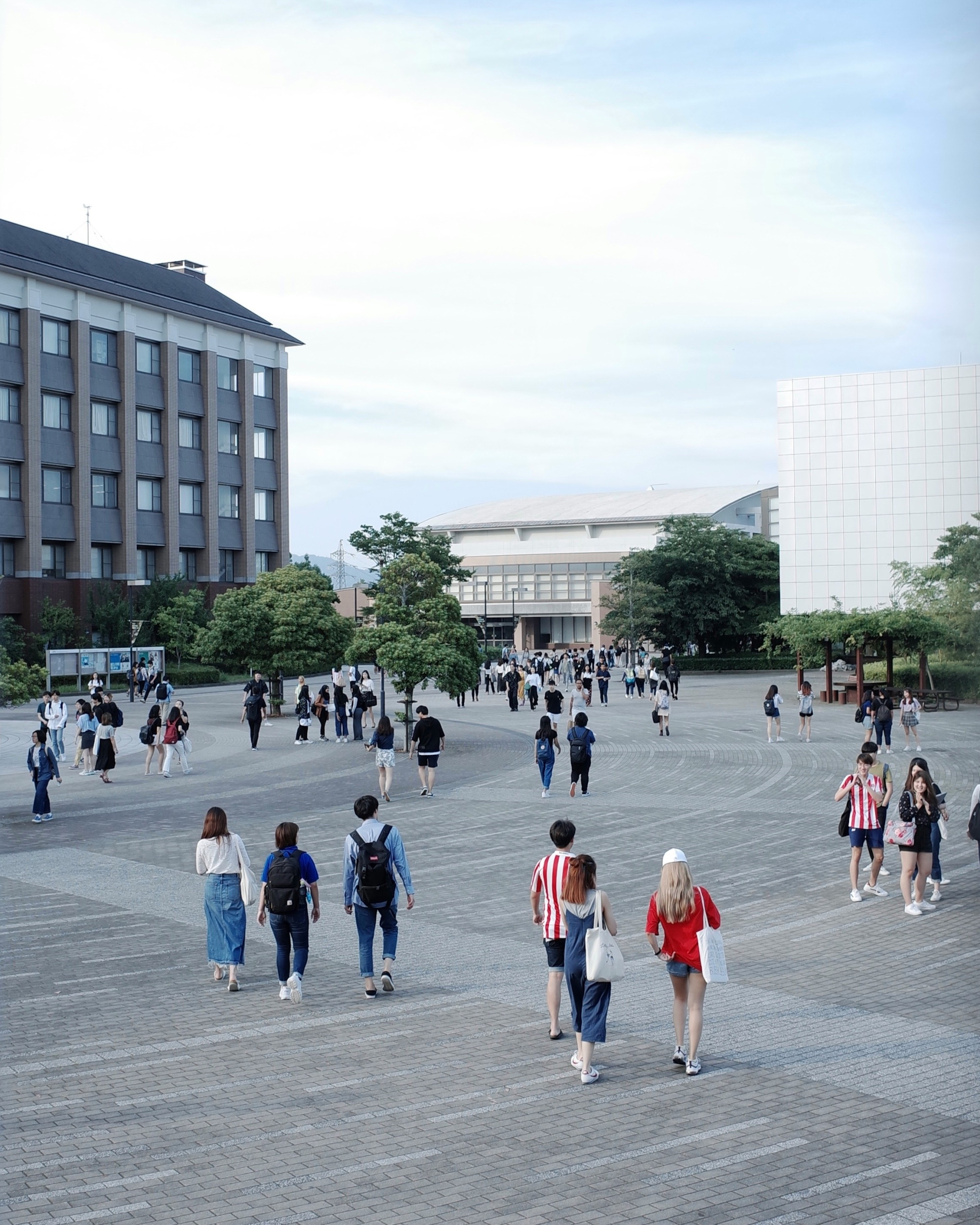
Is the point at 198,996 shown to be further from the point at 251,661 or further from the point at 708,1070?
the point at 251,661

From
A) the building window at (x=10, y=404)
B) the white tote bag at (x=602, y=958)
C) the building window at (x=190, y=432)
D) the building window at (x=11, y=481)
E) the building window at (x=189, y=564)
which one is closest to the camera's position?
the white tote bag at (x=602, y=958)

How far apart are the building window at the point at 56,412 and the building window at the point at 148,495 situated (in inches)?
212

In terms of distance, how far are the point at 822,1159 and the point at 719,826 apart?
1147cm

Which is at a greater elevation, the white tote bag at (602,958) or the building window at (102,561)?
the building window at (102,561)

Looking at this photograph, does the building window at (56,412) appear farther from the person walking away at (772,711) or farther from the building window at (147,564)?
the person walking away at (772,711)

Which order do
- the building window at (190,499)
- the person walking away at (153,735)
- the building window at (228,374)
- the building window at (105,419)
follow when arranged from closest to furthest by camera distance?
the person walking away at (153,735)
the building window at (105,419)
the building window at (190,499)
the building window at (228,374)

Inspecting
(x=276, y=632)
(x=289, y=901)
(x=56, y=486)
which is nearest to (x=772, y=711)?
(x=276, y=632)

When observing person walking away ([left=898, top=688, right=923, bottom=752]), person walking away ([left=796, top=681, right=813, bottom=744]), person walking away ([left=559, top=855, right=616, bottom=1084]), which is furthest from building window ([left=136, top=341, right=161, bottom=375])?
person walking away ([left=559, top=855, right=616, bottom=1084])

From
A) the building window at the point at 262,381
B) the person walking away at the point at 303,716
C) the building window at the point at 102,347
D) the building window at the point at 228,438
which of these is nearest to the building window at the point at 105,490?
the building window at the point at 102,347

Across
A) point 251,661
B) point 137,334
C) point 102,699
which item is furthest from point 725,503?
point 102,699

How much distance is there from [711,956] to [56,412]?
6097 centimetres

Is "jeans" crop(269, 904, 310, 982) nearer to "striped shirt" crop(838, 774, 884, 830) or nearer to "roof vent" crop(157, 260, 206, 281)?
"striped shirt" crop(838, 774, 884, 830)

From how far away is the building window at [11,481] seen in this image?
197 ft

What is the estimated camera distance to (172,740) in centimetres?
2488
